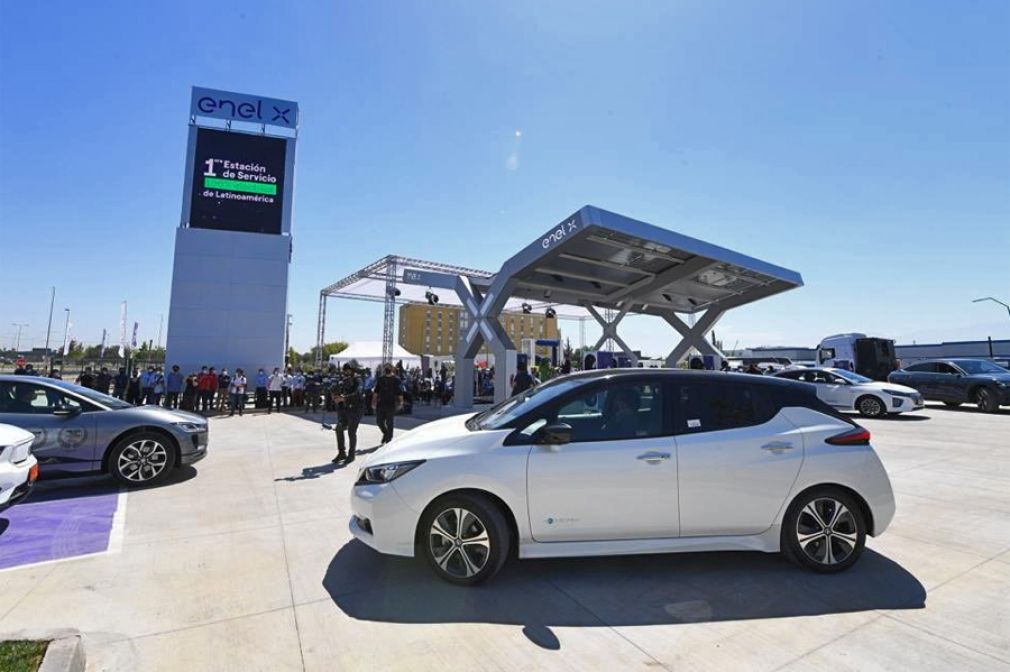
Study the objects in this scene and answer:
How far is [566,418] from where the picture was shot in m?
3.71

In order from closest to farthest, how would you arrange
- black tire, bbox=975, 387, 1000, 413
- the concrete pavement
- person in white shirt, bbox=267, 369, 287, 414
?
the concrete pavement → black tire, bbox=975, 387, 1000, 413 → person in white shirt, bbox=267, 369, 287, 414

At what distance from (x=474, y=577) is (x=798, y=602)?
2.21 meters

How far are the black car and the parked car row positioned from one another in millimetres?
21277

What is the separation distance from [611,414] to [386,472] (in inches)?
69.6

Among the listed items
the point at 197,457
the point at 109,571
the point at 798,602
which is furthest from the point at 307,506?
the point at 798,602

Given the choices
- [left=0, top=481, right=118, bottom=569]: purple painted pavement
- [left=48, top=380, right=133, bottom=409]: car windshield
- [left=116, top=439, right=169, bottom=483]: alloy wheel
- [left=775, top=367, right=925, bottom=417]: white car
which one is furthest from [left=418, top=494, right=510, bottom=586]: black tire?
[left=775, top=367, right=925, bottom=417]: white car

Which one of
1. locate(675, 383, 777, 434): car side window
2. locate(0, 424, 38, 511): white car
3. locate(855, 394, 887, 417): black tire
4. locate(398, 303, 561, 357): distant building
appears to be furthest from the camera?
locate(398, 303, 561, 357): distant building

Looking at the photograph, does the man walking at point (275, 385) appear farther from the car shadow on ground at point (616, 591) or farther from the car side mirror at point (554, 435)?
the car side mirror at point (554, 435)

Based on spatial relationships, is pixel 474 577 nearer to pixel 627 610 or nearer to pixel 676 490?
pixel 627 610

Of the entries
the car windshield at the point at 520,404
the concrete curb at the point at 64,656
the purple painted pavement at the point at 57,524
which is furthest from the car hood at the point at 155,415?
the car windshield at the point at 520,404

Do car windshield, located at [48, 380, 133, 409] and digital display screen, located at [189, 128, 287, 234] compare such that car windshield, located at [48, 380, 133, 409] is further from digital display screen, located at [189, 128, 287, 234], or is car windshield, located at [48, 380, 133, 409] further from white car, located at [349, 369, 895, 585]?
digital display screen, located at [189, 128, 287, 234]

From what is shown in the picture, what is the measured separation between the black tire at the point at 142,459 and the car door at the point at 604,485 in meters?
5.57

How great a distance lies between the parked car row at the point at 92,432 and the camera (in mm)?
5867

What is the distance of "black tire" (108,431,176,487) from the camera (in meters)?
6.15
